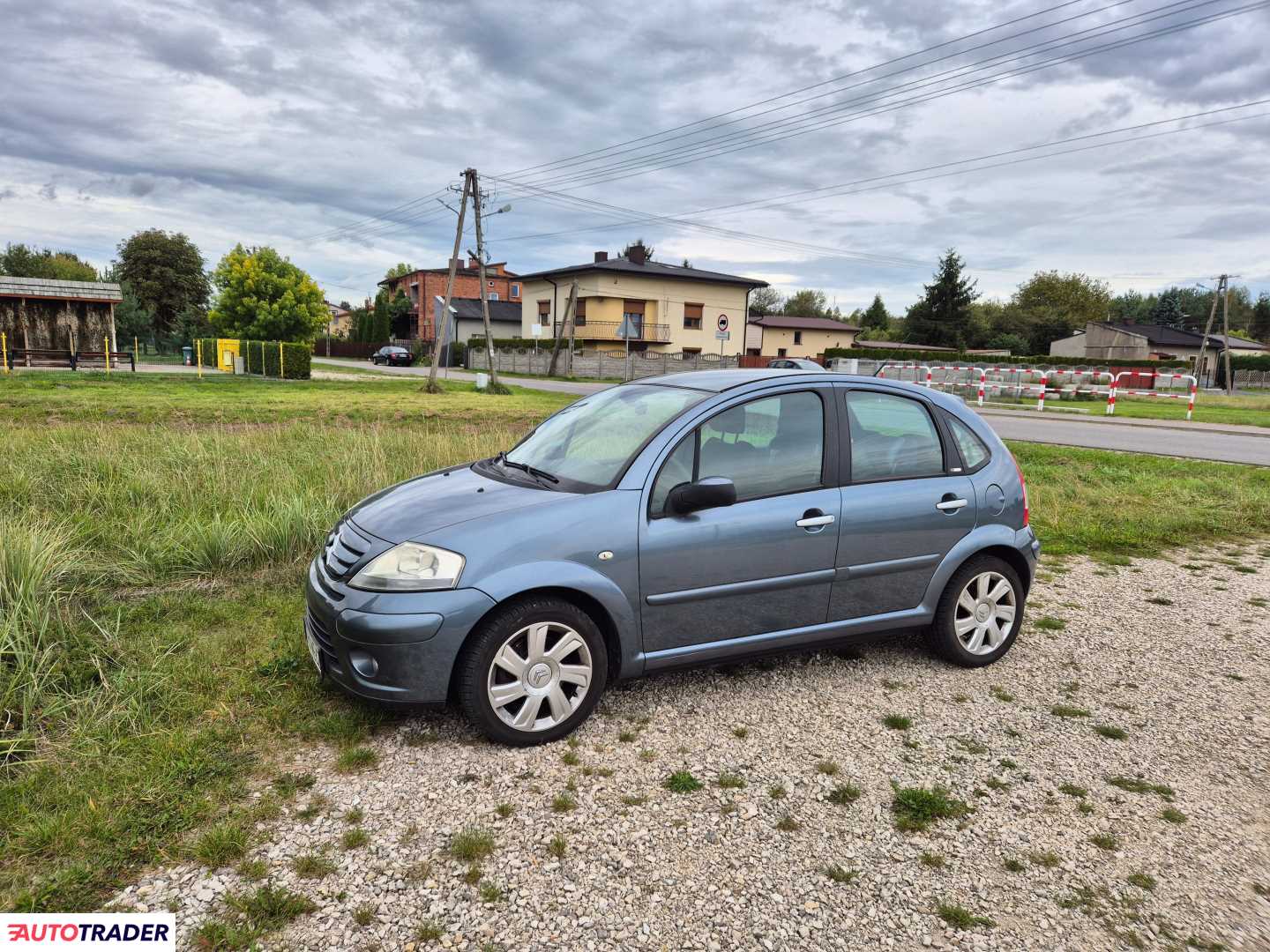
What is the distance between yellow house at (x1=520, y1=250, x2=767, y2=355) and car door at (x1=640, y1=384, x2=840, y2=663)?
4735 cm

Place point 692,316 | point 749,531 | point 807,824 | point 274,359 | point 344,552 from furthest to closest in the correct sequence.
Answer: point 692,316, point 274,359, point 749,531, point 344,552, point 807,824

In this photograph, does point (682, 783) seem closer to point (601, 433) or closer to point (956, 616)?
point (601, 433)

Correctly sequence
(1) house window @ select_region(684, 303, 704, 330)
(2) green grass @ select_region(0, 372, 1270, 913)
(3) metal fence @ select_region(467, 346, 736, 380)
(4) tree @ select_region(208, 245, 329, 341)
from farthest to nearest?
(1) house window @ select_region(684, 303, 704, 330)
(4) tree @ select_region(208, 245, 329, 341)
(3) metal fence @ select_region(467, 346, 736, 380)
(2) green grass @ select_region(0, 372, 1270, 913)

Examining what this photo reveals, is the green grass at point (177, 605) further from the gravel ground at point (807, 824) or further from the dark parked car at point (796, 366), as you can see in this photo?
the dark parked car at point (796, 366)

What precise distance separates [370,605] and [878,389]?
285cm

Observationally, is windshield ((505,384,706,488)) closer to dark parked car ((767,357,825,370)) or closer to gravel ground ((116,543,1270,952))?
dark parked car ((767,357,825,370))

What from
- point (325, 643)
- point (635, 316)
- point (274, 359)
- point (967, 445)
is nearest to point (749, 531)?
point (967, 445)

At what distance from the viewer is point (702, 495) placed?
11.5ft

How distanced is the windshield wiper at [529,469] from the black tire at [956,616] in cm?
224

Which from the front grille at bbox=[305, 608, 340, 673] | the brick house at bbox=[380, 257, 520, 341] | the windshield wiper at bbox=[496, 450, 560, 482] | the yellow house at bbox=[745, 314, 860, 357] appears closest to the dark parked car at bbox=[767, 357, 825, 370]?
Result: the windshield wiper at bbox=[496, 450, 560, 482]

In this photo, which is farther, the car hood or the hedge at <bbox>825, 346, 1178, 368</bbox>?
the hedge at <bbox>825, 346, 1178, 368</bbox>

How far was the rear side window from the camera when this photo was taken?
14.6 ft

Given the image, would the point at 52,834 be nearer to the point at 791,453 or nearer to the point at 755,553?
the point at 755,553

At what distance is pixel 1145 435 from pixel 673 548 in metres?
16.6
